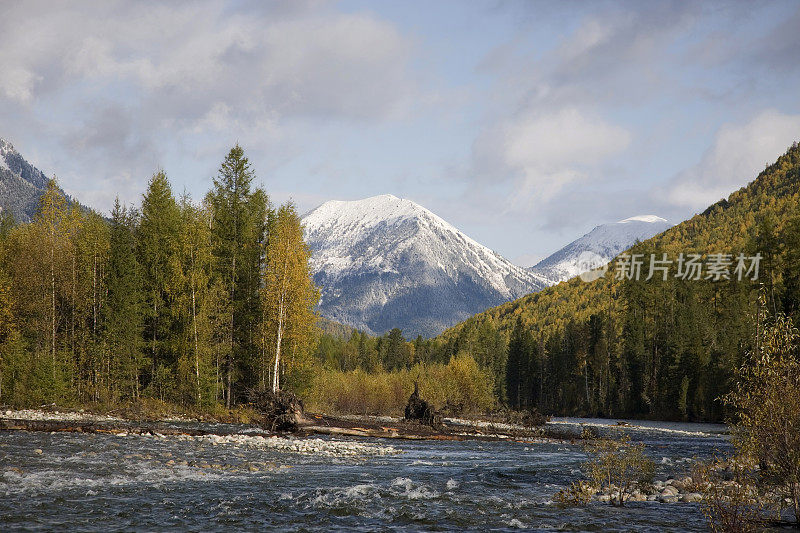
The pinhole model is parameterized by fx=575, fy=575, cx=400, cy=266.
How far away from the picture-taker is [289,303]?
1751 inches

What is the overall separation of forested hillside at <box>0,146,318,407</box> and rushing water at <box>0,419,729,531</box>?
17.1 meters

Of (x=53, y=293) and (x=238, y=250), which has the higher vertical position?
(x=238, y=250)

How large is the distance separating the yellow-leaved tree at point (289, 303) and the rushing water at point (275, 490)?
57.5ft

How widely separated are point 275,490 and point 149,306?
110 ft

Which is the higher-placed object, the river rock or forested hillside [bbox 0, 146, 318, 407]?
forested hillside [bbox 0, 146, 318, 407]

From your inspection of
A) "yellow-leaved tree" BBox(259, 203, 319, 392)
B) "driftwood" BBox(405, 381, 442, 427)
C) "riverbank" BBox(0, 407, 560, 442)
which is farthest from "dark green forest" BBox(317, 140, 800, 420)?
"riverbank" BBox(0, 407, 560, 442)

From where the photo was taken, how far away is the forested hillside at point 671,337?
6656 cm

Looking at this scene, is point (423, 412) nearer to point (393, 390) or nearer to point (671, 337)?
point (393, 390)

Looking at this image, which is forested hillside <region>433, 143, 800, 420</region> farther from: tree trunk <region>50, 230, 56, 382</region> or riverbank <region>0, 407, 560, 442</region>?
tree trunk <region>50, 230, 56, 382</region>

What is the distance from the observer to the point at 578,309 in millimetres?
169250

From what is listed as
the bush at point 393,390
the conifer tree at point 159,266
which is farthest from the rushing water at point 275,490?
the bush at point 393,390

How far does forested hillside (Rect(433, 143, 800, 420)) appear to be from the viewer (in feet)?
218

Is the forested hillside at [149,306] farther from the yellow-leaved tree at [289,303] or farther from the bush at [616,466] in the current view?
the bush at [616,466]

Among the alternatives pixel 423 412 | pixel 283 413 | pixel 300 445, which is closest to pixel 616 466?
pixel 300 445
